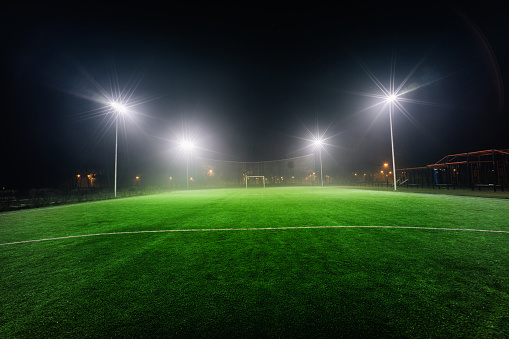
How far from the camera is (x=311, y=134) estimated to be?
44.3 meters

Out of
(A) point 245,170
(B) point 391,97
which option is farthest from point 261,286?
(A) point 245,170

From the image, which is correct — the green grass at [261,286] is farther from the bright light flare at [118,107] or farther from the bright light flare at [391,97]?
the bright light flare at [391,97]

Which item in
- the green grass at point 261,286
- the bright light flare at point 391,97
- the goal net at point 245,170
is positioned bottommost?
the green grass at point 261,286

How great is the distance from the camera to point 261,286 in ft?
9.48

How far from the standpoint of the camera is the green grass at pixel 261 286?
2.09 m

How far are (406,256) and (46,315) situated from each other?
5.16 m

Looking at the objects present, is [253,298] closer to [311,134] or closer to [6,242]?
[6,242]

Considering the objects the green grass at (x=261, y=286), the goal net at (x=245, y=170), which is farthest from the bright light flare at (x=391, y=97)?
the goal net at (x=245, y=170)

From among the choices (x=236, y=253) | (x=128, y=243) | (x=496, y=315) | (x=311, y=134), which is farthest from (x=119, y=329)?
(x=311, y=134)

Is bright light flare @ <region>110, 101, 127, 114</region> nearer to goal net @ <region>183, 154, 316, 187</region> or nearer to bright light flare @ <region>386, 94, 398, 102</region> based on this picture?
bright light flare @ <region>386, 94, 398, 102</region>

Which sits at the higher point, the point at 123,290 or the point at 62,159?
the point at 62,159

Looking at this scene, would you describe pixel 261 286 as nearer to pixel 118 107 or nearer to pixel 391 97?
pixel 118 107

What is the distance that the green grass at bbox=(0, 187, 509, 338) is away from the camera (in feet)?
6.86

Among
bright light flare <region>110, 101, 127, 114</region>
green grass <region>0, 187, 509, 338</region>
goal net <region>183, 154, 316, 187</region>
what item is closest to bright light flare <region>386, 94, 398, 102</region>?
green grass <region>0, 187, 509, 338</region>
